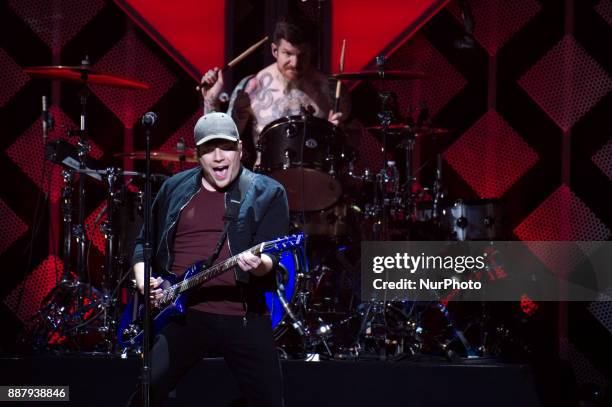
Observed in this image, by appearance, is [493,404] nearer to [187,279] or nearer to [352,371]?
[352,371]

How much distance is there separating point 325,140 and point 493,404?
8.11 feet

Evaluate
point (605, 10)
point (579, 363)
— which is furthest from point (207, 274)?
point (605, 10)

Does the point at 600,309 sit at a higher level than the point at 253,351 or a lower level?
higher

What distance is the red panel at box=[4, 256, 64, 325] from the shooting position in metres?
8.78

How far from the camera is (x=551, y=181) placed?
8656 mm

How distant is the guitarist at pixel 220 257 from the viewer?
4.12 m

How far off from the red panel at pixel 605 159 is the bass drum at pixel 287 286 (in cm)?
355

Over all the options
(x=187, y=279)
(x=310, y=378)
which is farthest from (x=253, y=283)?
(x=310, y=378)

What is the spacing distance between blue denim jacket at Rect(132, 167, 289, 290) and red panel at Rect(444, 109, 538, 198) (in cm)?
480

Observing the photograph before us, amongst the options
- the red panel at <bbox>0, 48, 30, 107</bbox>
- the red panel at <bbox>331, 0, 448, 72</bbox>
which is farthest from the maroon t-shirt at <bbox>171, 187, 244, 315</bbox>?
the red panel at <bbox>0, 48, 30, 107</bbox>

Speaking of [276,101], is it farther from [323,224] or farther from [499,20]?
[499,20]

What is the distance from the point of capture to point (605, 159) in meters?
8.47

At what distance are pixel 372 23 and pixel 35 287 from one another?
169 inches

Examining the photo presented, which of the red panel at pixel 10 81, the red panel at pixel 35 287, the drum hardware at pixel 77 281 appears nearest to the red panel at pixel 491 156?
the drum hardware at pixel 77 281
